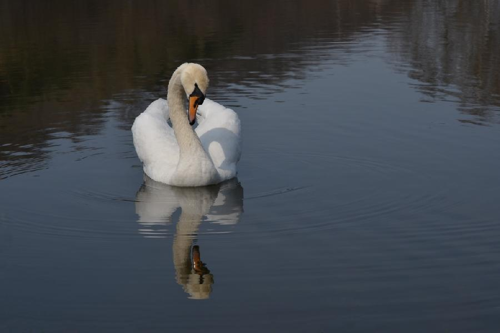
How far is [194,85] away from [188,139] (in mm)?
981

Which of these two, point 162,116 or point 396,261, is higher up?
point 162,116

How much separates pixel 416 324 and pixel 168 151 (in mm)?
6126

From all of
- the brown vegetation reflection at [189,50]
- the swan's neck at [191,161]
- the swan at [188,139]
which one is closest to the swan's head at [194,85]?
the swan at [188,139]

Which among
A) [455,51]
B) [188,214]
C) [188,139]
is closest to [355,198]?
[188,214]

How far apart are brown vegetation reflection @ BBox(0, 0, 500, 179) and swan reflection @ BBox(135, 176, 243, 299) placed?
2.50 metres

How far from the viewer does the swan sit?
12.1 m

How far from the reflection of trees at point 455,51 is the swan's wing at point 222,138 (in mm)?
5126

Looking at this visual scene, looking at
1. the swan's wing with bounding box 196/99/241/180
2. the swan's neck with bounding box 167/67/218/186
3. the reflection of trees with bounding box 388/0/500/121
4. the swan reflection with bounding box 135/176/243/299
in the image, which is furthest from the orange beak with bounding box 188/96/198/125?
the reflection of trees with bounding box 388/0/500/121

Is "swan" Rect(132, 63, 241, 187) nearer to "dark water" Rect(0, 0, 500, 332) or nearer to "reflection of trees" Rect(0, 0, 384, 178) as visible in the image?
"dark water" Rect(0, 0, 500, 332)

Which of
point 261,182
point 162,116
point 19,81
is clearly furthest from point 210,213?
point 19,81

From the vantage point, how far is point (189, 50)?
28578mm

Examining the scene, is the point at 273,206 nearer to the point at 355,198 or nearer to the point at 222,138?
the point at 355,198

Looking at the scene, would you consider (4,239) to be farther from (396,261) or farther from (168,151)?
(396,261)

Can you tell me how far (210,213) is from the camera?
11656mm
